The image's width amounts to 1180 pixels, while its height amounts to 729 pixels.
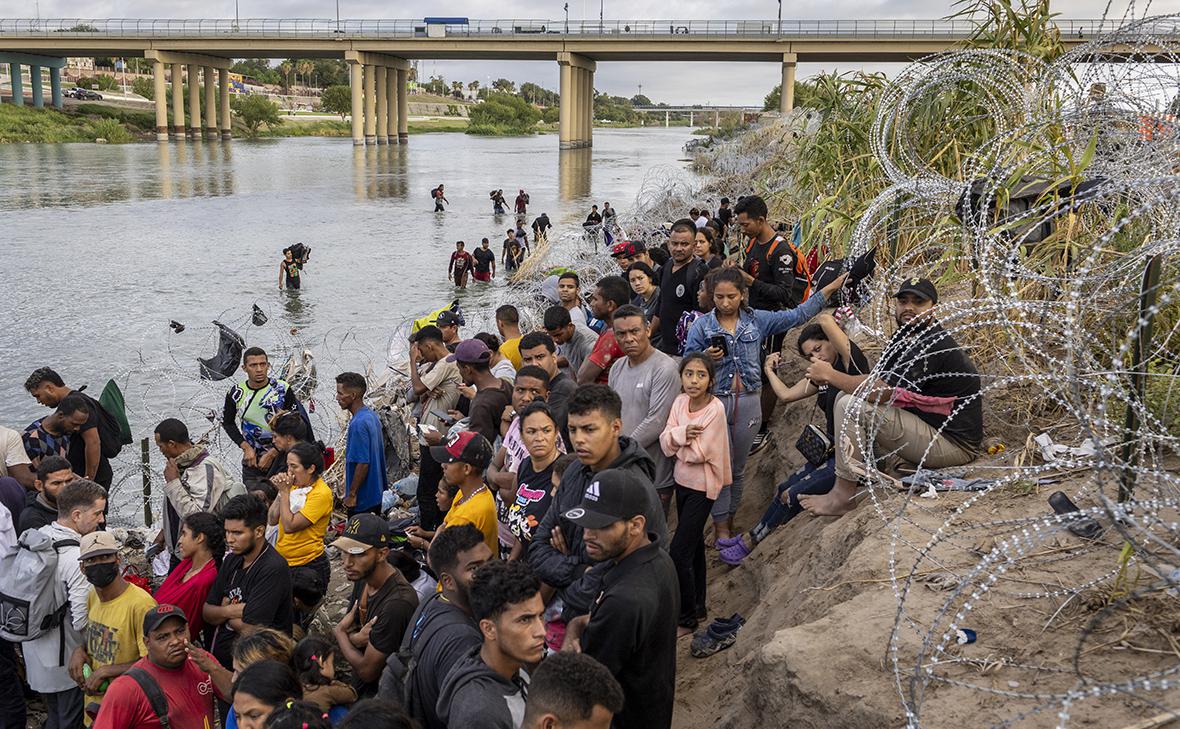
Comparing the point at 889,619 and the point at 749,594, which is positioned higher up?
the point at 889,619

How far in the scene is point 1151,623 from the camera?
11.1 feet

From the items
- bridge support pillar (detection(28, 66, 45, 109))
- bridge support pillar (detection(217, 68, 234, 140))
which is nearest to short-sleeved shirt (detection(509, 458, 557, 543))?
bridge support pillar (detection(28, 66, 45, 109))

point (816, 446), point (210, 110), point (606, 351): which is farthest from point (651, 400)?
point (210, 110)

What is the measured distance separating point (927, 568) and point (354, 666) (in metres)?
2.74

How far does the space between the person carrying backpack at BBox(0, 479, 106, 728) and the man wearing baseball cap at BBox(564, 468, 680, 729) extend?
315 centimetres

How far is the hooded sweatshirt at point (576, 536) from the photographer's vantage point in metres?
3.94

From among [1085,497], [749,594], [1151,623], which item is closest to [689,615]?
[749,594]

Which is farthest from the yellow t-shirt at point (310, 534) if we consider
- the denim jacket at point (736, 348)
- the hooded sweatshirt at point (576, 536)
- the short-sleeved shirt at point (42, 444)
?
the denim jacket at point (736, 348)

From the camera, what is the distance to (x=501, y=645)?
341 centimetres

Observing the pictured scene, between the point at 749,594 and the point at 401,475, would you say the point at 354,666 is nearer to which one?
the point at 749,594

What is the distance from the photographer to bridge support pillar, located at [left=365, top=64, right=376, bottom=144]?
83.7 m

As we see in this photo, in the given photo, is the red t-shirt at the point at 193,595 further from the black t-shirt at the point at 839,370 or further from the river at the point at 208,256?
the river at the point at 208,256

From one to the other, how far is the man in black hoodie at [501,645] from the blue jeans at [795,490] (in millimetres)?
2767

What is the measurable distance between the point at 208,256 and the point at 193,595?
25.6 meters
